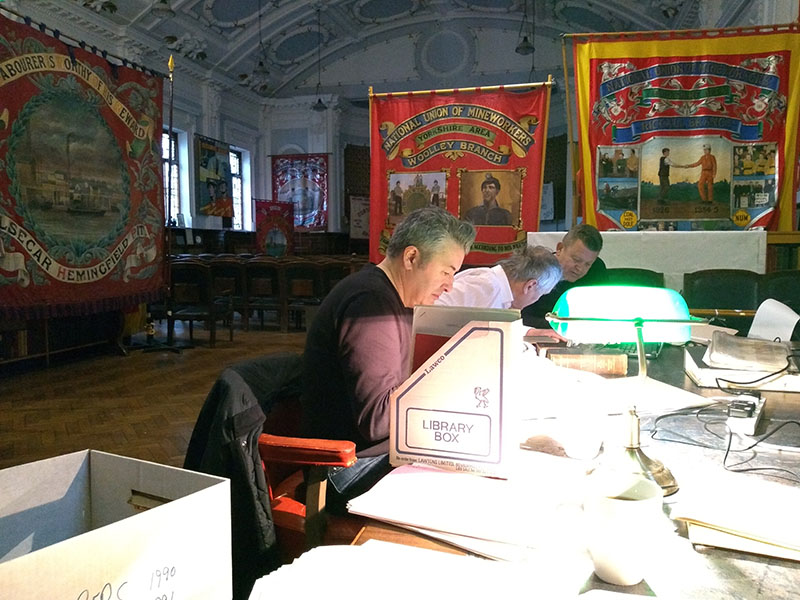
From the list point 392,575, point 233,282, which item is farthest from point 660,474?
point 233,282

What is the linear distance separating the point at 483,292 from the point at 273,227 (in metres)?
10.2

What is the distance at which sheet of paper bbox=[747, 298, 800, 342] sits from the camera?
2264 mm

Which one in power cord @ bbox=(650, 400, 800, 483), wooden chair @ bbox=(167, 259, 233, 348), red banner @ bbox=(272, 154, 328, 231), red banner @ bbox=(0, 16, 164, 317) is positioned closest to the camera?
power cord @ bbox=(650, 400, 800, 483)

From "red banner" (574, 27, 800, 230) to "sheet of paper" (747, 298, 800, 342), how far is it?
106 inches

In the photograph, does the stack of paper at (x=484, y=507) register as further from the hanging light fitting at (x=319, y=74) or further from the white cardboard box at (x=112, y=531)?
the hanging light fitting at (x=319, y=74)

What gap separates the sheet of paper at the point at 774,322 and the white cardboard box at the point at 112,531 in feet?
7.30

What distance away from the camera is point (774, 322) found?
7.64ft

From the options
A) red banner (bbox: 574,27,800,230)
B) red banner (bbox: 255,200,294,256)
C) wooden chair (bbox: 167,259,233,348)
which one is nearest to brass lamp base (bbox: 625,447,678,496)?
red banner (bbox: 574,27,800,230)

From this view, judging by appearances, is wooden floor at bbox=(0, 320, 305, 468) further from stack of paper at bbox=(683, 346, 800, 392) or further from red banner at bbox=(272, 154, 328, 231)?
red banner at bbox=(272, 154, 328, 231)

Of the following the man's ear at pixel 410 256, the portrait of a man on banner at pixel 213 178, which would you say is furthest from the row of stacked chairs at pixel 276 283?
the man's ear at pixel 410 256

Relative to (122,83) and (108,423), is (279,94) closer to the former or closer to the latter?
(122,83)

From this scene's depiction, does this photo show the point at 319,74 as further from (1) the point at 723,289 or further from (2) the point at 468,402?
(2) the point at 468,402

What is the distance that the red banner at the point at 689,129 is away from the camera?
15.2 feet

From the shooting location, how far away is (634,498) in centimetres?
72
